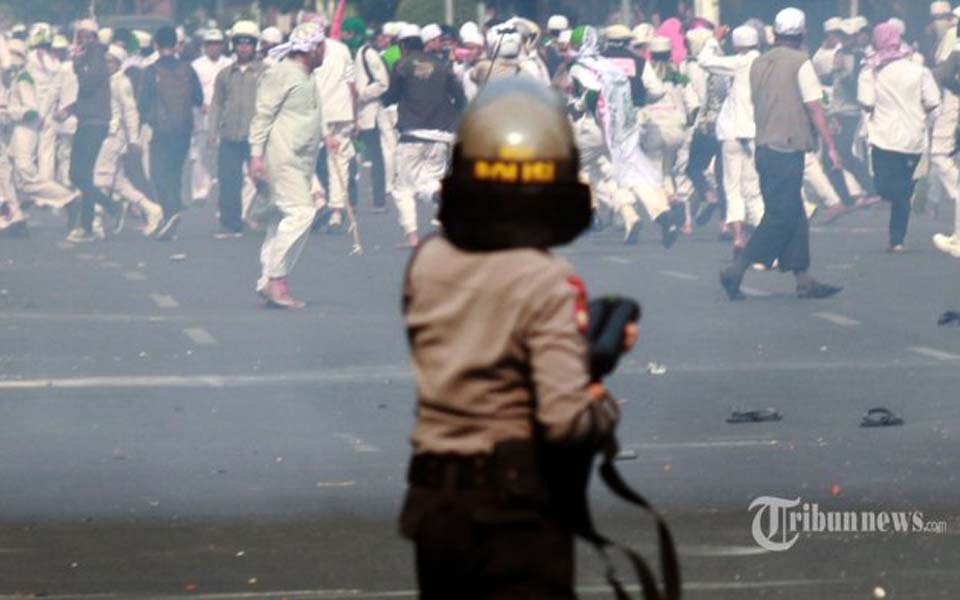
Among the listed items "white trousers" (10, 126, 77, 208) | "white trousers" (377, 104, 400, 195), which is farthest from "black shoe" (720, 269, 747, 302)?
"white trousers" (377, 104, 400, 195)

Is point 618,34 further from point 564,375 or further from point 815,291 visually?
point 564,375

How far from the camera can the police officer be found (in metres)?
4.30

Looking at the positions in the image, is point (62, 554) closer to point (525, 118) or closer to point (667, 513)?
point (667, 513)

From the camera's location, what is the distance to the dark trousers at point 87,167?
82.4 feet

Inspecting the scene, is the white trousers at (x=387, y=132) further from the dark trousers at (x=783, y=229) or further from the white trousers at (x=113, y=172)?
the dark trousers at (x=783, y=229)

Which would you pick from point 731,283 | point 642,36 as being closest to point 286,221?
point 731,283

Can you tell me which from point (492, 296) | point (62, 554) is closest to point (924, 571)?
point (62, 554)

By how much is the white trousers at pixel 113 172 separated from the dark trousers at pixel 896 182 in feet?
25.4

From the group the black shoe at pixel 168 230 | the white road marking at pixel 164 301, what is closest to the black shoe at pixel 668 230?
the black shoe at pixel 168 230

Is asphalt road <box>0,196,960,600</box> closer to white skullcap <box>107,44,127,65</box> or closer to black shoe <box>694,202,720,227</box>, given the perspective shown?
black shoe <box>694,202,720,227</box>

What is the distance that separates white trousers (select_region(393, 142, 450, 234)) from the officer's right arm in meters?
17.6

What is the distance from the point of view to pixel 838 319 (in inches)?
618

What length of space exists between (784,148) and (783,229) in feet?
2.93

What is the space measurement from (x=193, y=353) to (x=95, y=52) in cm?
1208
